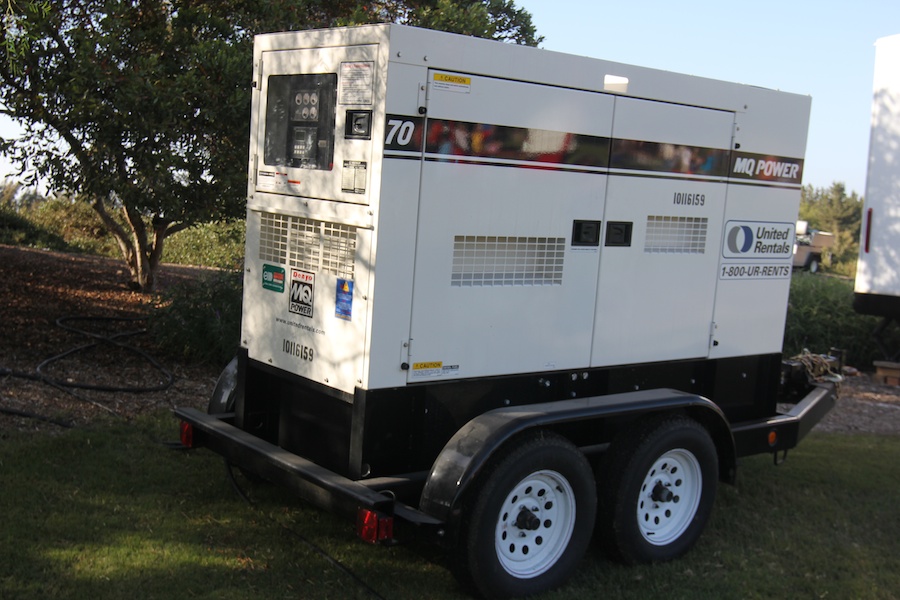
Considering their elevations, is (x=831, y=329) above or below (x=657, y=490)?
above

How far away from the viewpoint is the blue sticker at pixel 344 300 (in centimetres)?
451

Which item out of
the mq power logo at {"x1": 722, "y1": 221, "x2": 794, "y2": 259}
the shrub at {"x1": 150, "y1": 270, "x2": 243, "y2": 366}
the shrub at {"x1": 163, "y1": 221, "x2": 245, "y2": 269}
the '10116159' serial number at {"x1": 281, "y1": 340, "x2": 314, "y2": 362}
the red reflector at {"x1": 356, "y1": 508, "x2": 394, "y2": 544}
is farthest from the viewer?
the shrub at {"x1": 163, "y1": 221, "x2": 245, "y2": 269}

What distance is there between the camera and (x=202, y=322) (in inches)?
320

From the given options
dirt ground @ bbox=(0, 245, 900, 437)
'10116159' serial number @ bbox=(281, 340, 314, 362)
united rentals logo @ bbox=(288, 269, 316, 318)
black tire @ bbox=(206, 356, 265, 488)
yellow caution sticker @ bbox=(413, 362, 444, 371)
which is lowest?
dirt ground @ bbox=(0, 245, 900, 437)

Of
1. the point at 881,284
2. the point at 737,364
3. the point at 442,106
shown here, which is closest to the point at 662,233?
the point at 737,364

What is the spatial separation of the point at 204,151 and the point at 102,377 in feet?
6.63

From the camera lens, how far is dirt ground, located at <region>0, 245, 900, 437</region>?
21.7 feet

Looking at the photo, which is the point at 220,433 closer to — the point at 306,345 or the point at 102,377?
the point at 306,345

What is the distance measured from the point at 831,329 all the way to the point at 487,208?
7.86 metres

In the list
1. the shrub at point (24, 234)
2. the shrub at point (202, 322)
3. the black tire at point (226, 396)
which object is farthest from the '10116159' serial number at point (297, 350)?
the shrub at point (24, 234)

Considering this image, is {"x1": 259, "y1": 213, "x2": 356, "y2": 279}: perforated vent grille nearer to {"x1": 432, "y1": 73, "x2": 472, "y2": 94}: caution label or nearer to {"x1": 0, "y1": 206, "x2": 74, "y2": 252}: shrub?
{"x1": 432, "y1": 73, "x2": 472, "y2": 94}: caution label

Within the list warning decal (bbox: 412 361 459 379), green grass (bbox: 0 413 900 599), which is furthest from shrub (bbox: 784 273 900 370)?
warning decal (bbox: 412 361 459 379)

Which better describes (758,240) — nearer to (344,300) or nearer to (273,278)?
(344,300)

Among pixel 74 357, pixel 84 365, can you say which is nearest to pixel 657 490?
pixel 84 365
